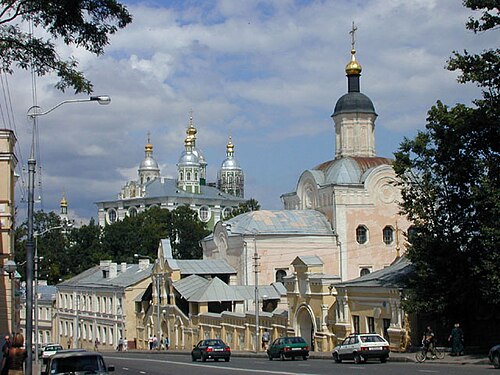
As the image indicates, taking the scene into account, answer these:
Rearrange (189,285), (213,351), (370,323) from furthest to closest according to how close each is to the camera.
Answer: (189,285) → (370,323) → (213,351)

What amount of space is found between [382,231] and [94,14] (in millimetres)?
52009

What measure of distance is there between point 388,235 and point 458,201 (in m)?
32.9

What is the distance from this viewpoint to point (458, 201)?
113 ft

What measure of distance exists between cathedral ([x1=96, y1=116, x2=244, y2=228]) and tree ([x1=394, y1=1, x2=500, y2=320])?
345ft

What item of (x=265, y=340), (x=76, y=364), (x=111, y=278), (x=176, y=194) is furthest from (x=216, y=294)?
(x=176, y=194)

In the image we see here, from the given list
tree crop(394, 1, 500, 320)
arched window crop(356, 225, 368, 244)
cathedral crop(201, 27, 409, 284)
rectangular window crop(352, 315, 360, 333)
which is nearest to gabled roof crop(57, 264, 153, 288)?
cathedral crop(201, 27, 409, 284)

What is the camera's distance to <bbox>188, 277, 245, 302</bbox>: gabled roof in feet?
193

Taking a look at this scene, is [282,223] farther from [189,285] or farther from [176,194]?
[176,194]

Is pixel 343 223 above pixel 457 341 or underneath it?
above

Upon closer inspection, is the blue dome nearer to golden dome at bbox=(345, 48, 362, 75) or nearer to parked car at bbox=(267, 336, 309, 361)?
golden dome at bbox=(345, 48, 362, 75)

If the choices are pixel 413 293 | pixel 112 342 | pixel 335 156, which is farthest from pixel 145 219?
pixel 413 293

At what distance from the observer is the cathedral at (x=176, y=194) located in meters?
143

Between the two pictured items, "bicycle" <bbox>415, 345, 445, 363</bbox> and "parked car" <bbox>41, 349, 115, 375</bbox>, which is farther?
"bicycle" <bbox>415, 345, 445, 363</bbox>

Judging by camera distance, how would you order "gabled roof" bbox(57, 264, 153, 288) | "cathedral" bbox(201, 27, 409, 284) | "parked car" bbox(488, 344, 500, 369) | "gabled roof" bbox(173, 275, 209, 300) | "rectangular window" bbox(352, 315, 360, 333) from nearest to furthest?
"parked car" bbox(488, 344, 500, 369) → "rectangular window" bbox(352, 315, 360, 333) → "gabled roof" bbox(173, 275, 209, 300) → "cathedral" bbox(201, 27, 409, 284) → "gabled roof" bbox(57, 264, 153, 288)
